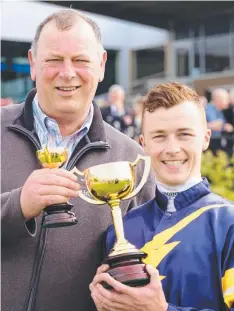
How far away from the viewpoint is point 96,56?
258 centimetres

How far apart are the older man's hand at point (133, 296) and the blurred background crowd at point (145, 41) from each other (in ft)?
56.9

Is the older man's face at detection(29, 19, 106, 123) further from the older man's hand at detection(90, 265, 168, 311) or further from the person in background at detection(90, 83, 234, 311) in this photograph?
the older man's hand at detection(90, 265, 168, 311)

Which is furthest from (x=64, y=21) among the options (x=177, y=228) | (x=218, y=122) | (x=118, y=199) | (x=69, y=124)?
(x=218, y=122)

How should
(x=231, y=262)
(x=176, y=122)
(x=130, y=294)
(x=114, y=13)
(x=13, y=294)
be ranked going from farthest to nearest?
(x=114, y=13), (x=13, y=294), (x=176, y=122), (x=231, y=262), (x=130, y=294)

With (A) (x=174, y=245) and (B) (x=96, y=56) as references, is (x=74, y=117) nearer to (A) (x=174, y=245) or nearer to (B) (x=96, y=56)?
(B) (x=96, y=56)

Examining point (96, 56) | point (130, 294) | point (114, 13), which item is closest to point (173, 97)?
point (96, 56)

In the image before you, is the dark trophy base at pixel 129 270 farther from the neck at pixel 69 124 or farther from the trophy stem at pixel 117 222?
the neck at pixel 69 124

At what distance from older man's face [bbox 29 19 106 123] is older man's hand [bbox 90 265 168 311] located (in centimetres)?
79

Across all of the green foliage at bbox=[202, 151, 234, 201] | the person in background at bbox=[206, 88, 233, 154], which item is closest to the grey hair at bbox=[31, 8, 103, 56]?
the green foliage at bbox=[202, 151, 234, 201]

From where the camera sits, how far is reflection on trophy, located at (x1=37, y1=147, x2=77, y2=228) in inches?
84.7

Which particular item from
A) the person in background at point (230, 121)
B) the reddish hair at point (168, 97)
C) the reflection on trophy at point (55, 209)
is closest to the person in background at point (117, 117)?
the person in background at point (230, 121)

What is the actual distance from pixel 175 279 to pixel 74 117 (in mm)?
779

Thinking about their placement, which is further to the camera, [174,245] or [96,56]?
[96,56]

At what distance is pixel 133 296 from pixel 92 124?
93 cm
